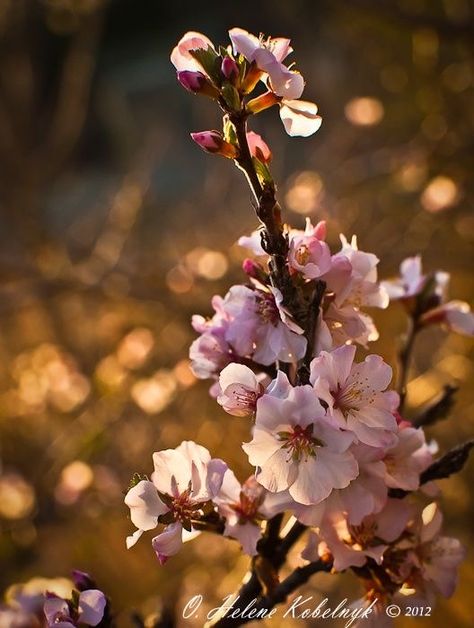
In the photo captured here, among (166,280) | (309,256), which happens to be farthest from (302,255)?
(166,280)

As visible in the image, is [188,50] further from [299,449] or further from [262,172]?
[299,449]

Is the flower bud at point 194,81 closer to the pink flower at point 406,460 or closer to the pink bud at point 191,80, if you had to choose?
the pink bud at point 191,80

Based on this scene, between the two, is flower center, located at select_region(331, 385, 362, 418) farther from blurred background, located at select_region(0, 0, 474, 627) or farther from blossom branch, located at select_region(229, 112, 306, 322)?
blurred background, located at select_region(0, 0, 474, 627)

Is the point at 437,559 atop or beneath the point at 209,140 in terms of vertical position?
beneath

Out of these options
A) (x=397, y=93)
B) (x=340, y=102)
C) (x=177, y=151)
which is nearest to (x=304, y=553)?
(x=397, y=93)

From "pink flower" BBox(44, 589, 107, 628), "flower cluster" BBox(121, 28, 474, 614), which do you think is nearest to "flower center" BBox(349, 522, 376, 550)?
"flower cluster" BBox(121, 28, 474, 614)

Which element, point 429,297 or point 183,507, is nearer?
point 183,507

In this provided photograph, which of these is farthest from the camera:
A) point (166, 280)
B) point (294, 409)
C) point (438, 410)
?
point (166, 280)
